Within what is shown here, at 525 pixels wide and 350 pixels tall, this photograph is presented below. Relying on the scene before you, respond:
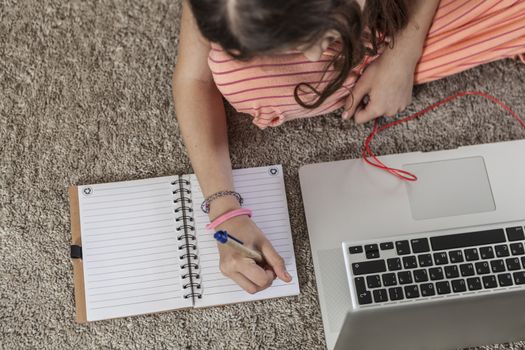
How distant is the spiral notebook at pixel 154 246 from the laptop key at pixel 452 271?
21 centimetres

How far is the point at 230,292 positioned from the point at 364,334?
20 centimetres

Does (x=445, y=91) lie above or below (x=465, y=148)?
above

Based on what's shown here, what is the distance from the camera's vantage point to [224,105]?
2.68ft

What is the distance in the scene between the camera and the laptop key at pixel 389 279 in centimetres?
67

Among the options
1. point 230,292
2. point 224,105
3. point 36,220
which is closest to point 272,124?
point 224,105

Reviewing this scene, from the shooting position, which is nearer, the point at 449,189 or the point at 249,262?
the point at 249,262

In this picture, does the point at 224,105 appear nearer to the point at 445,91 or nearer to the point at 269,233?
the point at 269,233

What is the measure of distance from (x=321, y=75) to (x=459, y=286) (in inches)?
13.1

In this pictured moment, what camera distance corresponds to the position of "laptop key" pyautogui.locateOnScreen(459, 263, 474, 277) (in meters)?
0.68

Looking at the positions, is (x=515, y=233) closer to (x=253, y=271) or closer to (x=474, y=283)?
(x=474, y=283)

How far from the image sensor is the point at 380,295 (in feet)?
2.19

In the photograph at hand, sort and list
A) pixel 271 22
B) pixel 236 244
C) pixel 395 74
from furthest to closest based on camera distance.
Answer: pixel 395 74
pixel 236 244
pixel 271 22

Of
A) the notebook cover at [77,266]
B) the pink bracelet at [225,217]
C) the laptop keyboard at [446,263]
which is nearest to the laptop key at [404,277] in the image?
the laptop keyboard at [446,263]

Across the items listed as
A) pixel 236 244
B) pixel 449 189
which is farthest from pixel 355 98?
pixel 236 244
